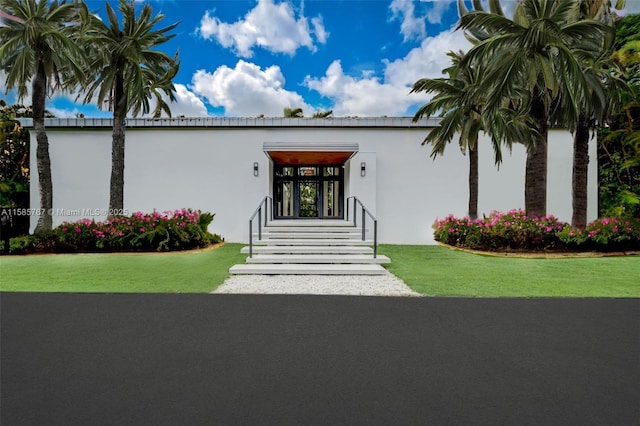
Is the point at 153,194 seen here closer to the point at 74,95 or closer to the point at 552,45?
the point at 74,95

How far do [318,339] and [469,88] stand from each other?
34.1 feet

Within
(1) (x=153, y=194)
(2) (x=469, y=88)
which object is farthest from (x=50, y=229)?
(2) (x=469, y=88)

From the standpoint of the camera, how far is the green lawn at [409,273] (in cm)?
650

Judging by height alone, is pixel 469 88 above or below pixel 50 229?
above

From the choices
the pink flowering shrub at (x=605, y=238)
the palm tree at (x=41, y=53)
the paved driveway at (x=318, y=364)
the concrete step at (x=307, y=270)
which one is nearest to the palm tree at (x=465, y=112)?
the pink flowering shrub at (x=605, y=238)

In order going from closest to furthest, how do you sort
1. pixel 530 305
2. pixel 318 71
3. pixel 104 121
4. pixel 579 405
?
pixel 579 405 → pixel 530 305 → pixel 104 121 → pixel 318 71

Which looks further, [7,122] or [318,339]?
[7,122]

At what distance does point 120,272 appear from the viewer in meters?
8.09

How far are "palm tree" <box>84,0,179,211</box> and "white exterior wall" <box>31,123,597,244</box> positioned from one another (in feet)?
5.33

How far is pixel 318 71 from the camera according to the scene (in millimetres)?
16156

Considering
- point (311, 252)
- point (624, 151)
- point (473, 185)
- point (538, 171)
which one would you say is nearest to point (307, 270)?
point (311, 252)

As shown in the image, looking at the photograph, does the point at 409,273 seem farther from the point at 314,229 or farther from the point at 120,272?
the point at 120,272

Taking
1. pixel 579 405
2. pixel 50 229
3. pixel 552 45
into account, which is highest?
pixel 552 45

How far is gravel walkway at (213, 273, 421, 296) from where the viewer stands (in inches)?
251
